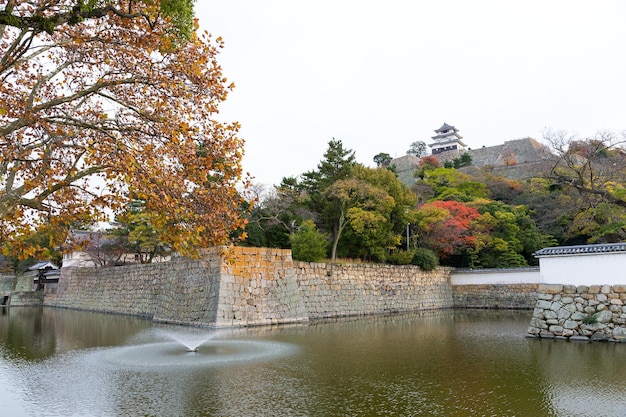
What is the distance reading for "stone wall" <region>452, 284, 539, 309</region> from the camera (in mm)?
20531

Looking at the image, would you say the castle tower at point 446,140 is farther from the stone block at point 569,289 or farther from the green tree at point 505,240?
the stone block at point 569,289

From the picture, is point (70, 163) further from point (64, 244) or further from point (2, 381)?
point (2, 381)

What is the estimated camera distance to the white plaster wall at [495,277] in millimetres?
20516

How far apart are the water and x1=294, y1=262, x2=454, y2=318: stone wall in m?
5.46

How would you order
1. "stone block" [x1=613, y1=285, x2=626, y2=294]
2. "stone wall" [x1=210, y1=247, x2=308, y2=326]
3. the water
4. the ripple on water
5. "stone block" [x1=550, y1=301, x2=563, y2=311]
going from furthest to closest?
"stone wall" [x1=210, y1=247, x2=308, y2=326] → "stone block" [x1=550, y1=301, x2=563, y2=311] → "stone block" [x1=613, y1=285, x2=626, y2=294] → the ripple on water → the water

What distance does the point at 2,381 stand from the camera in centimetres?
664

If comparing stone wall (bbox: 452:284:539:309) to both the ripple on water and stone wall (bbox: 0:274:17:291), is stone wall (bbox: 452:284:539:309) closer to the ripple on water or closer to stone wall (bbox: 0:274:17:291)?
the ripple on water

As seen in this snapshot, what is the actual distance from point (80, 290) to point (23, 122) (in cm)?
2266

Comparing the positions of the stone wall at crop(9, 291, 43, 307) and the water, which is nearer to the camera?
the water

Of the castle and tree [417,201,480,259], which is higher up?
the castle

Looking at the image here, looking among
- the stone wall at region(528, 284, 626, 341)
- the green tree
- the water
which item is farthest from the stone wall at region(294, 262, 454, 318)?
the stone wall at region(528, 284, 626, 341)

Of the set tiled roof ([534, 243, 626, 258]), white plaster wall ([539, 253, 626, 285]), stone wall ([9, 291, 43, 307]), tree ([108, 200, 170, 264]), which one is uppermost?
tree ([108, 200, 170, 264])

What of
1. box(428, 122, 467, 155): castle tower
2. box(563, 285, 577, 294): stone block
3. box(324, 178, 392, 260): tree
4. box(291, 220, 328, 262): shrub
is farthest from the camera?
box(428, 122, 467, 155): castle tower

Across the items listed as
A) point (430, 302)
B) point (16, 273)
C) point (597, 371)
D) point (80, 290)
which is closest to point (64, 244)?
point (597, 371)
